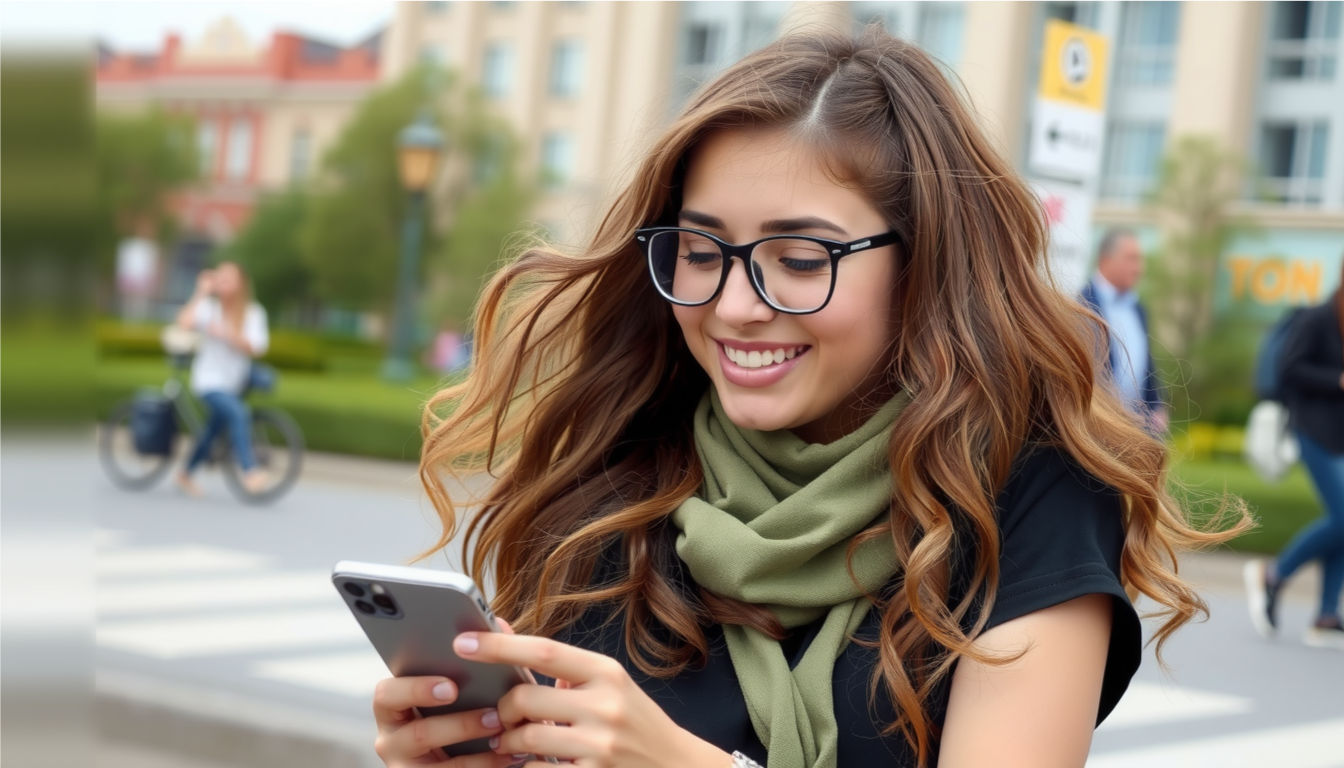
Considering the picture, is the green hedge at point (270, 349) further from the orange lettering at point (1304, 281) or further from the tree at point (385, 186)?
the orange lettering at point (1304, 281)

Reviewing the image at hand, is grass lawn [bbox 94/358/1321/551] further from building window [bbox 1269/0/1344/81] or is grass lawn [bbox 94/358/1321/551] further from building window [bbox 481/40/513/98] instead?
building window [bbox 481/40/513/98]

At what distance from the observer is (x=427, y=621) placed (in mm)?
1475

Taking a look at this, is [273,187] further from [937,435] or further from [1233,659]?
[937,435]

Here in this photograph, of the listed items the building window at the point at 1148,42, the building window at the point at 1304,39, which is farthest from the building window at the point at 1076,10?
the building window at the point at 1304,39

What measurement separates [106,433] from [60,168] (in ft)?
40.0

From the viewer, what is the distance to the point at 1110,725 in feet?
18.7

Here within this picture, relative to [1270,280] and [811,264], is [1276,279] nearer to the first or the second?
[1270,280]

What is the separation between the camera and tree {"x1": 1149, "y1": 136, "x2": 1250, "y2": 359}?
1018 inches

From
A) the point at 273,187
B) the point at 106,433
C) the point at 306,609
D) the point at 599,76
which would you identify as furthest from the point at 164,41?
the point at 306,609

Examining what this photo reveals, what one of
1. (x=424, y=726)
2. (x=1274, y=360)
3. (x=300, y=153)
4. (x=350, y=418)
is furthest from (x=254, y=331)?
(x=300, y=153)

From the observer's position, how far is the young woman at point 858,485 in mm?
1634

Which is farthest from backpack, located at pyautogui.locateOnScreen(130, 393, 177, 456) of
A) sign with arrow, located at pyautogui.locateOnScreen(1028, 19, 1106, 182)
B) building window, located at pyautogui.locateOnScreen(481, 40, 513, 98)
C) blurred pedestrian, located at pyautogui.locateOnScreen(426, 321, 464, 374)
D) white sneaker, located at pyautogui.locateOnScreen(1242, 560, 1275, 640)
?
building window, located at pyautogui.locateOnScreen(481, 40, 513, 98)

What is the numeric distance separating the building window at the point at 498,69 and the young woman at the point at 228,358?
3015cm

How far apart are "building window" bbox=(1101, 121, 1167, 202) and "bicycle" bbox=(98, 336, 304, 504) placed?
2400 centimetres
